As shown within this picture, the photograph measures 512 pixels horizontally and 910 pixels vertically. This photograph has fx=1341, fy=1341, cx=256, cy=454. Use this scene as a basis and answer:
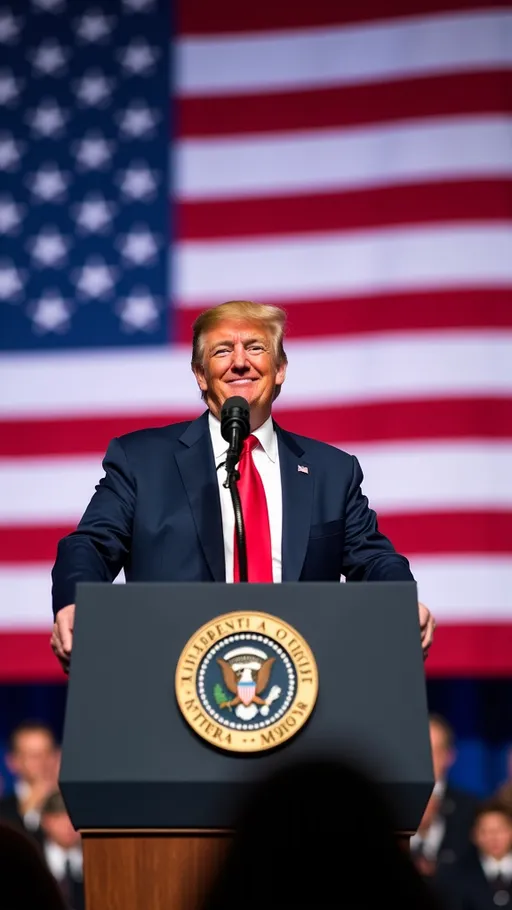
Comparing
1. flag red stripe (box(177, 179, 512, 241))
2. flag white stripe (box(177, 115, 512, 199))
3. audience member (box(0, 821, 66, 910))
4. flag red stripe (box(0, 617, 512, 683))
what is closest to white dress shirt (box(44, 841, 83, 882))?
flag red stripe (box(0, 617, 512, 683))

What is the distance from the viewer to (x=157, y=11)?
727cm

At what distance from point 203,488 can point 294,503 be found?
18 cm

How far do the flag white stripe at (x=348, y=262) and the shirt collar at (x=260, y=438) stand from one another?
4108 millimetres

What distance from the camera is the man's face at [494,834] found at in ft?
18.7

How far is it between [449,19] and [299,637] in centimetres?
554

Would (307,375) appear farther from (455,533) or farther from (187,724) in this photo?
(187,724)

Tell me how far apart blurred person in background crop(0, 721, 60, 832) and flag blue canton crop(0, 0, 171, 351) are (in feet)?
6.67

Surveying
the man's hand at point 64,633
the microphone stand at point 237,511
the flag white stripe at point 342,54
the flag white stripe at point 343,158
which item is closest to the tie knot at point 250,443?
the microphone stand at point 237,511

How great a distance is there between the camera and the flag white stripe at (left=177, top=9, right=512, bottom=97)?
673 cm

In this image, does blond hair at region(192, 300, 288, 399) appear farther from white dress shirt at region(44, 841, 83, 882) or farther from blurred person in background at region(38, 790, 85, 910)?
white dress shirt at region(44, 841, 83, 882)

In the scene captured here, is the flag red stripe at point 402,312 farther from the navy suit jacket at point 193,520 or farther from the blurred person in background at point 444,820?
the navy suit jacket at point 193,520

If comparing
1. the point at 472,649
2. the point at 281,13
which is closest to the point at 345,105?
the point at 281,13

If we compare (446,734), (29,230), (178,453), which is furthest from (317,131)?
(178,453)

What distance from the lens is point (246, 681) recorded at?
6.22 feet
